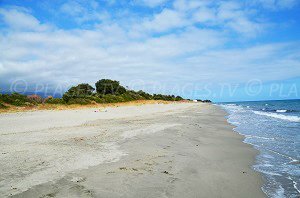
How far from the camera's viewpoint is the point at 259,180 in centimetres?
554

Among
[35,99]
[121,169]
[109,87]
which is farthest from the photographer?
[109,87]

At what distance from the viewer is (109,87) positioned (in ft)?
197

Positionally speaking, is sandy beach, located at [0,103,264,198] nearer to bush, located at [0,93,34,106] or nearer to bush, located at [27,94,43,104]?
bush, located at [0,93,34,106]

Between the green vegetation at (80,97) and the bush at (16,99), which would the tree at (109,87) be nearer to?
the green vegetation at (80,97)

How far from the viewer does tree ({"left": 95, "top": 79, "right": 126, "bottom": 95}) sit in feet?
195

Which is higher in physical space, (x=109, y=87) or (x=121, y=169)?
(x=109, y=87)

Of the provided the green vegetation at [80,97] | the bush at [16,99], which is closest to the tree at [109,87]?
the green vegetation at [80,97]

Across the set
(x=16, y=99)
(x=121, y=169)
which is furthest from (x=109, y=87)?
(x=121, y=169)

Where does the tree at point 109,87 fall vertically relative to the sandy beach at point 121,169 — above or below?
above

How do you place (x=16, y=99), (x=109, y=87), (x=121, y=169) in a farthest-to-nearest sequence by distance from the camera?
1. (x=109, y=87)
2. (x=16, y=99)
3. (x=121, y=169)

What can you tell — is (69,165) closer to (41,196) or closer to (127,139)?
(41,196)

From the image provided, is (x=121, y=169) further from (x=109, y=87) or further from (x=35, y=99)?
(x=109, y=87)

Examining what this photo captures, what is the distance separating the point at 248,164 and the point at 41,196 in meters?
5.21

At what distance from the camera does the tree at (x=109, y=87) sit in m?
59.5
